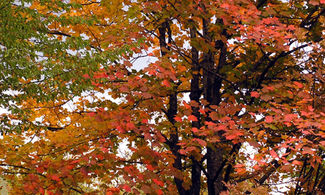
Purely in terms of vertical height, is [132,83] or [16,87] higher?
[16,87]

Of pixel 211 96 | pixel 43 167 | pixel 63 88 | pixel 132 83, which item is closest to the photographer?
pixel 132 83

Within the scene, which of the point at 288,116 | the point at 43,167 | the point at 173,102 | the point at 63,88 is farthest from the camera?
the point at 173,102

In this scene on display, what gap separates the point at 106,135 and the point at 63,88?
5.99ft

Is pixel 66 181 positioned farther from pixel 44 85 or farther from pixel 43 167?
pixel 44 85

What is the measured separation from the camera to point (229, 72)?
5.71 meters

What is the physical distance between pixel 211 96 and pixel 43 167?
3790 mm

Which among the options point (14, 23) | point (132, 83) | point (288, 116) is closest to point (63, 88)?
point (14, 23)

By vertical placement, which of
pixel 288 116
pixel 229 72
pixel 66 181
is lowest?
pixel 66 181

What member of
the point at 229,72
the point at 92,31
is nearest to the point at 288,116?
the point at 229,72

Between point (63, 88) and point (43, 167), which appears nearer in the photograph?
point (43, 167)

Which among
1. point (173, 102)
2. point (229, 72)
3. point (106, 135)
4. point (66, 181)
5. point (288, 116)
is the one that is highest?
point (173, 102)

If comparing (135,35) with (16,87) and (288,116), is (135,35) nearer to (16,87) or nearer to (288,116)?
(288,116)

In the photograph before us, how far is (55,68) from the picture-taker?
6566mm

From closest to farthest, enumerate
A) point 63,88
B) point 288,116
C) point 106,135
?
point 288,116 → point 106,135 → point 63,88
